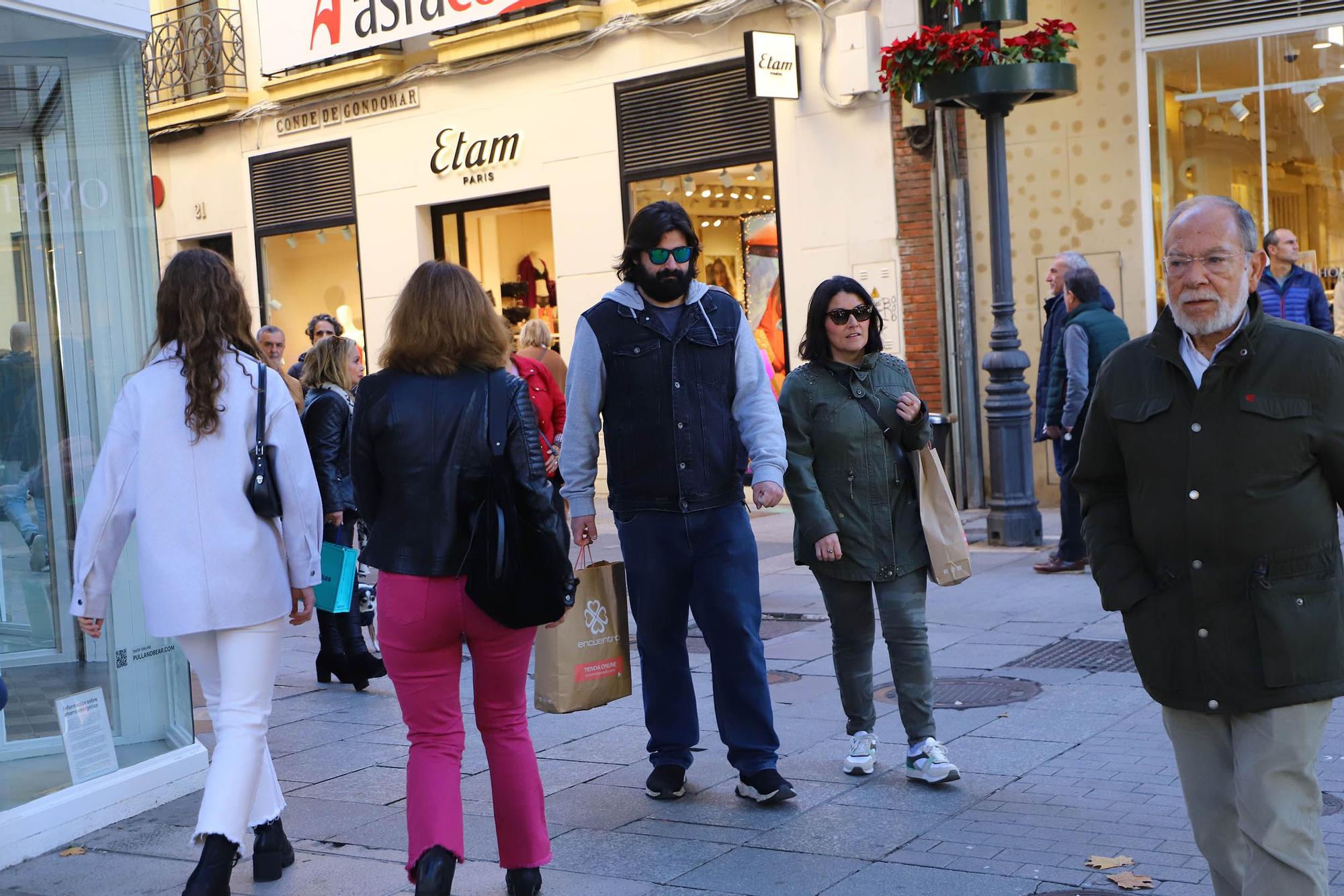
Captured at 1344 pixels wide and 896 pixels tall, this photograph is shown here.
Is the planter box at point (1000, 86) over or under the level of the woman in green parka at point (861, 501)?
over

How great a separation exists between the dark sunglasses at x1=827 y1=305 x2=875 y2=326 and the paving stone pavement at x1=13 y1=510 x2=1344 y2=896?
5.65 feet

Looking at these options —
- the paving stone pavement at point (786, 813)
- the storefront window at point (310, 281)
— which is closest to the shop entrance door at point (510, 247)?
the storefront window at point (310, 281)

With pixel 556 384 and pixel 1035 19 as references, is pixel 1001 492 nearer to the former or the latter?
pixel 556 384

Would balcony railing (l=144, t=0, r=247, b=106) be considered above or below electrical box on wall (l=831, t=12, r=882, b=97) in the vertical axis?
above

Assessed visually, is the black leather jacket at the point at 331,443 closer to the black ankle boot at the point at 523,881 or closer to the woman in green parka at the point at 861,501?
the woman in green parka at the point at 861,501

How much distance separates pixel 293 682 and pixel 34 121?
353 cm

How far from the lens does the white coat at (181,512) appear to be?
463cm

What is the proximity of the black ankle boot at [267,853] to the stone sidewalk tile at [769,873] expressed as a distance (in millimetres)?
1308

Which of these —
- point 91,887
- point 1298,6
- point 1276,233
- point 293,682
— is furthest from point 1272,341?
point 1298,6

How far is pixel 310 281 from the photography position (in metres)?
20.0

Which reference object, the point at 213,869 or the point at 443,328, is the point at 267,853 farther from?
the point at 443,328

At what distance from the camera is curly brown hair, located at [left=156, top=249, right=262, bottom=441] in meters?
4.66

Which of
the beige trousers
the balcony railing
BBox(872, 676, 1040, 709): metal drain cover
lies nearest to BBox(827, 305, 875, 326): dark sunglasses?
BBox(872, 676, 1040, 709): metal drain cover

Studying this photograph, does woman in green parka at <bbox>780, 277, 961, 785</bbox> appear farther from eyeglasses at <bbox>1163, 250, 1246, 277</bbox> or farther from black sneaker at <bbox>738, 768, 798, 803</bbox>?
eyeglasses at <bbox>1163, 250, 1246, 277</bbox>
